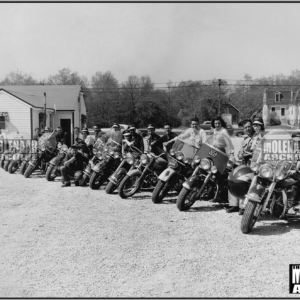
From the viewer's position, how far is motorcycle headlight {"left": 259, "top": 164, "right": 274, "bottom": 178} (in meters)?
6.02

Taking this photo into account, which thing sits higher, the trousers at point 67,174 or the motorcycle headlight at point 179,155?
the motorcycle headlight at point 179,155

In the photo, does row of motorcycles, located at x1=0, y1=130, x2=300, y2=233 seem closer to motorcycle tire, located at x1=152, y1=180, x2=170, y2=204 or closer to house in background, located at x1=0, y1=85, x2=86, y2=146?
motorcycle tire, located at x1=152, y1=180, x2=170, y2=204

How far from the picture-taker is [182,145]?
8.91 metres

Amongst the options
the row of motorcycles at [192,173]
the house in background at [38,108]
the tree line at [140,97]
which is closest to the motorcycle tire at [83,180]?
the row of motorcycles at [192,173]

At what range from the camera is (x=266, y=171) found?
6.04 metres

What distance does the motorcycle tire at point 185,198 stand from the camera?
7656 mm

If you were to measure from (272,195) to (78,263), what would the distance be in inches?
128

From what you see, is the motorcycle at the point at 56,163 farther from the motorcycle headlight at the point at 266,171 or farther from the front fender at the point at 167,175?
the motorcycle headlight at the point at 266,171

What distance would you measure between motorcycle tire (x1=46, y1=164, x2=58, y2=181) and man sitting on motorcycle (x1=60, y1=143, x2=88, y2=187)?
1198 millimetres

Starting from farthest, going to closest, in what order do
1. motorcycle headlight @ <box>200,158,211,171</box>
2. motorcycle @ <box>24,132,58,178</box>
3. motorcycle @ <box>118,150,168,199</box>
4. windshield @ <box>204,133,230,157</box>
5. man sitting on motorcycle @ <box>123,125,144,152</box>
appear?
1. motorcycle @ <box>24,132,58,178</box>
2. man sitting on motorcycle @ <box>123,125,144,152</box>
3. motorcycle @ <box>118,150,168,199</box>
4. windshield @ <box>204,133,230,157</box>
5. motorcycle headlight @ <box>200,158,211,171</box>

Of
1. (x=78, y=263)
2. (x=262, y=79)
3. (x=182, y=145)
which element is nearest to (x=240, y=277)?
(x=78, y=263)

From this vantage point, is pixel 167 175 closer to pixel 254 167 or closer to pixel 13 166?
pixel 254 167

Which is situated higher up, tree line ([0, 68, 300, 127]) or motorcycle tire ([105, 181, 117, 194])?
tree line ([0, 68, 300, 127])

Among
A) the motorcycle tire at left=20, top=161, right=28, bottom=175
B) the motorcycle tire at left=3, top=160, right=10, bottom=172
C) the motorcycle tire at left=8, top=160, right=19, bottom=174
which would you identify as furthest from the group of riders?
the motorcycle tire at left=3, top=160, right=10, bottom=172
